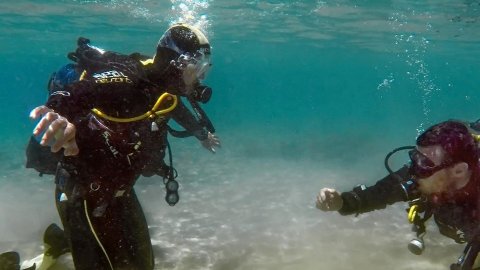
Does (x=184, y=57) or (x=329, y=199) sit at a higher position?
(x=184, y=57)

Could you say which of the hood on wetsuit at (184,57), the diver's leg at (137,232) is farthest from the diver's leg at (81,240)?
the hood on wetsuit at (184,57)

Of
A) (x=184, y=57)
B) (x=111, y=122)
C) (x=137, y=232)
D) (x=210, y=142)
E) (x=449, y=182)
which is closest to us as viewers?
(x=449, y=182)

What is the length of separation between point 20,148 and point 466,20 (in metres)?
28.4

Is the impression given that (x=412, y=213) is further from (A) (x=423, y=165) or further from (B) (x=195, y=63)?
(B) (x=195, y=63)

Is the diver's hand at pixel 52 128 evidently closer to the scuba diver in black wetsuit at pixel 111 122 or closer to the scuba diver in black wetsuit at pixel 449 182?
the scuba diver in black wetsuit at pixel 111 122

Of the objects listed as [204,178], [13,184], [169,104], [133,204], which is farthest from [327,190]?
[13,184]

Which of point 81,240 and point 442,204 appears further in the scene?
point 81,240

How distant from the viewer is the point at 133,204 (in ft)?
15.8

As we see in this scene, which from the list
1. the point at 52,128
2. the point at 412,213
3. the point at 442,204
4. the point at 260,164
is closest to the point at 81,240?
the point at 52,128

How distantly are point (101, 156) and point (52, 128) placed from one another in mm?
921

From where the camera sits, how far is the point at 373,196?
421 centimetres

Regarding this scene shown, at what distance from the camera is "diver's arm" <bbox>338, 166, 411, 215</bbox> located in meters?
4.12

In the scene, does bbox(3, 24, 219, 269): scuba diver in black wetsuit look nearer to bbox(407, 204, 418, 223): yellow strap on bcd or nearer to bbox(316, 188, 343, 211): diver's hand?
bbox(316, 188, 343, 211): diver's hand

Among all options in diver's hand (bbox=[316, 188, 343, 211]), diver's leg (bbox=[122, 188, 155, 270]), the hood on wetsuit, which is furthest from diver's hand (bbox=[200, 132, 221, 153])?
diver's hand (bbox=[316, 188, 343, 211])
